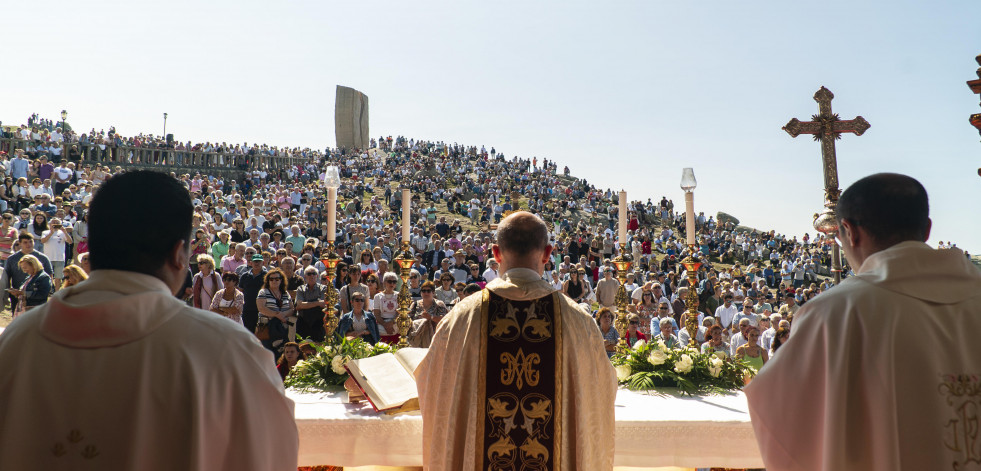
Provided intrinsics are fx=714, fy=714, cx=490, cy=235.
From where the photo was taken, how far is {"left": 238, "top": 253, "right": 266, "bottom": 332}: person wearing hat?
26.8ft

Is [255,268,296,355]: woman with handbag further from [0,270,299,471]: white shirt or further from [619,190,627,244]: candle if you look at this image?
[0,270,299,471]: white shirt

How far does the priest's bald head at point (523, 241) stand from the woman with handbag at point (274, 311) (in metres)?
4.94

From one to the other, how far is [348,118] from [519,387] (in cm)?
4622

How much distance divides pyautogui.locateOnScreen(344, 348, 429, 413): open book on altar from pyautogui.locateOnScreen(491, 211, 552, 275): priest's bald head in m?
0.60

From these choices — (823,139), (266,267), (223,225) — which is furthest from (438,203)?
(823,139)

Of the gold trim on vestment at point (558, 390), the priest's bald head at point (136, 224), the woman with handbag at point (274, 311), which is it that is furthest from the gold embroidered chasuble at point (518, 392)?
the woman with handbag at point (274, 311)

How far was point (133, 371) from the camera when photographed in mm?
1575

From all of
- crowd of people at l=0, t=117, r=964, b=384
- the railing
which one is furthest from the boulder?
the railing

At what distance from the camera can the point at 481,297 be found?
2.94m

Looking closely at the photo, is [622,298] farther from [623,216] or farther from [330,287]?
[330,287]

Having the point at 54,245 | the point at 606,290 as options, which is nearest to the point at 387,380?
the point at 606,290

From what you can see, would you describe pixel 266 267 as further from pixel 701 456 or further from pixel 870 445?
pixel 870 445

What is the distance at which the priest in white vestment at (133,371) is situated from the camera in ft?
5.11

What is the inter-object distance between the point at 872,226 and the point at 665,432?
1.30m
